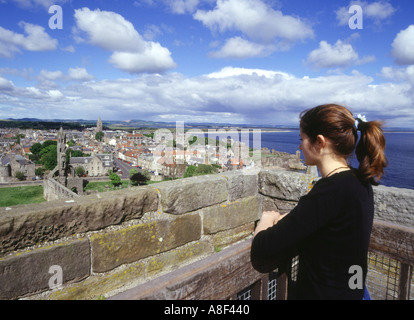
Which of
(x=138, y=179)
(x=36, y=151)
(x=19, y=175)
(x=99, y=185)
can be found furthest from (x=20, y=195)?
(x=36, y=151)

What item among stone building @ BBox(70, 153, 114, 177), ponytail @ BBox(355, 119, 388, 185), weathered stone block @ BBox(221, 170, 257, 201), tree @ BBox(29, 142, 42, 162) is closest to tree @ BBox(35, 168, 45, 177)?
stone building @ BBox(70, 153, 114, 177)

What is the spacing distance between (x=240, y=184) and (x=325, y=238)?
2.26m

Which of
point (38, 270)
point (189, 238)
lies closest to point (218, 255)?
point (38, 270)

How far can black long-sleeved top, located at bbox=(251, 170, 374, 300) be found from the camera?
51.9 inches

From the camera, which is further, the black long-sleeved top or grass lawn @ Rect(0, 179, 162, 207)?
grass lawn @ Rect(0, 179, 162, 207)

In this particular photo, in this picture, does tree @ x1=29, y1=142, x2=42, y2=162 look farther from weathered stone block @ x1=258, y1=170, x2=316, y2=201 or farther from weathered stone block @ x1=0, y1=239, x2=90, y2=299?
weathered stone block @ x1=0, y1=239, x2=90, y2=299

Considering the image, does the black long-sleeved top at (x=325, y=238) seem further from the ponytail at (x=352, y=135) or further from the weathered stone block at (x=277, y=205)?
the weathered stone block at (x=277, y=205)

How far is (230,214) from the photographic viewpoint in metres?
3.46

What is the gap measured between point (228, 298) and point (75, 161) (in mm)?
79144

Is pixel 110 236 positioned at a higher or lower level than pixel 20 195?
higher

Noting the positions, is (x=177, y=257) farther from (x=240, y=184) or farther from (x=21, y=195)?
(x=21, y=195)

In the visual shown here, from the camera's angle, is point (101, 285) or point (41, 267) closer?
point (41, 267)
